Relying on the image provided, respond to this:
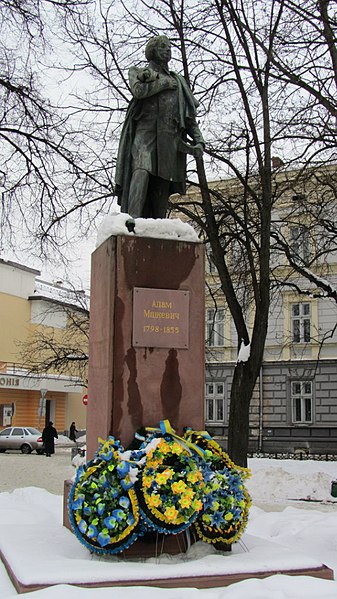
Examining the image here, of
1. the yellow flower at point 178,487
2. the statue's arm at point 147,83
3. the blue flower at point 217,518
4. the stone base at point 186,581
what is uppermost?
the statue's arm at point 147,83

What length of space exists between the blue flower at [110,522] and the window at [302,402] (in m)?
22.9

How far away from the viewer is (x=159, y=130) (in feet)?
20.7

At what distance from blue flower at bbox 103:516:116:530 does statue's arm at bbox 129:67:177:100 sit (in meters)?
3.59

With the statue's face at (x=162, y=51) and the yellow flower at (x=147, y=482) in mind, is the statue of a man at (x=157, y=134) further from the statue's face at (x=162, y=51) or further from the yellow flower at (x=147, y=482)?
the yellow flower at (x=147, y=482)

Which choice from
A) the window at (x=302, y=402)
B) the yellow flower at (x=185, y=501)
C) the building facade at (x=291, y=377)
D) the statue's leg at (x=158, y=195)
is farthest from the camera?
the window at (x=302, y=402)

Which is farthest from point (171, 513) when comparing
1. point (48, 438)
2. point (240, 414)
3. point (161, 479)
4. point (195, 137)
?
point (48, 438)

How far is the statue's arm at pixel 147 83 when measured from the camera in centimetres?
611

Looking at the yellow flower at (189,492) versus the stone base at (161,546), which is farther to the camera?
the stone base at (161,546)

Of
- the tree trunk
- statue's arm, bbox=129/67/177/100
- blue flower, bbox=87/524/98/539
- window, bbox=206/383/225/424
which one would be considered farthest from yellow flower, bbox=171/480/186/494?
window, bbox=206/383/225/424

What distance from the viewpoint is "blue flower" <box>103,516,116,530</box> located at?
4.71 metres

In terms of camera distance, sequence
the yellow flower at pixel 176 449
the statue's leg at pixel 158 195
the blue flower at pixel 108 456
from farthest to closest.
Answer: the statue's leg at pixel 158 195, the yellow flower at pixel 176 449, the blue flower at pixel 108 456

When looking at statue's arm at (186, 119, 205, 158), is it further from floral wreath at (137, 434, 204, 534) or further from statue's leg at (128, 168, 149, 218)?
floral wreath at (137, 434, 204, 534)

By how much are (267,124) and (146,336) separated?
28.6ft

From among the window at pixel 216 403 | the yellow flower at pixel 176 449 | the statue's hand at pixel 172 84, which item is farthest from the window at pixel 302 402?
the yellow flower at pixel 176 449
